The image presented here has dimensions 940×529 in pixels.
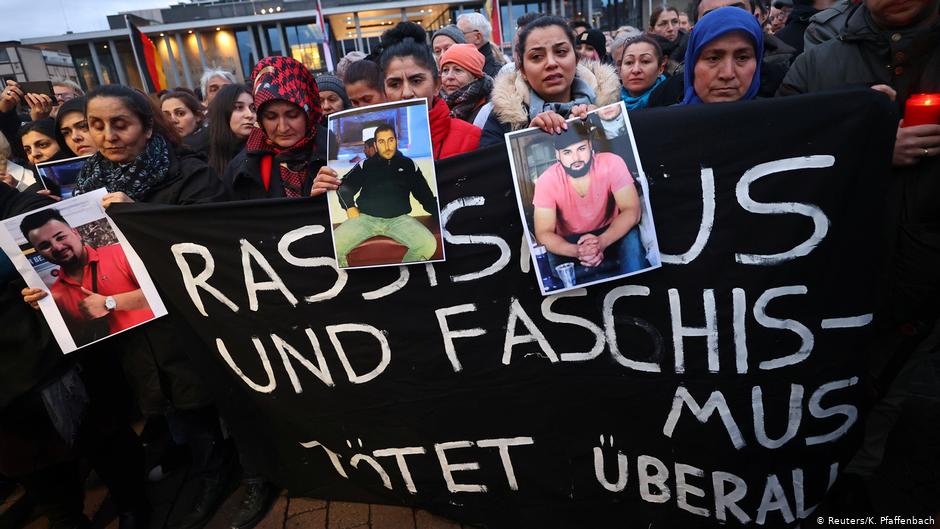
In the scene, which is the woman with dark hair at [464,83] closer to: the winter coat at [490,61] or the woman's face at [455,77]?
the woman's face at [455,77]

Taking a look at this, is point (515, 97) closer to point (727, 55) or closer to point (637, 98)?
point (727, 55)

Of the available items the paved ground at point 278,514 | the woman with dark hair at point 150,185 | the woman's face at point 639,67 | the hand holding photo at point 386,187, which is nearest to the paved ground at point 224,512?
the paved ground at point 278,514

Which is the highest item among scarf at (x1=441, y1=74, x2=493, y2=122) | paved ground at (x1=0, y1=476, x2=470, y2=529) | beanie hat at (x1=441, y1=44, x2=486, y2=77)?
beanie hat at (x1=441, y1=44, x2=486, y2=77)

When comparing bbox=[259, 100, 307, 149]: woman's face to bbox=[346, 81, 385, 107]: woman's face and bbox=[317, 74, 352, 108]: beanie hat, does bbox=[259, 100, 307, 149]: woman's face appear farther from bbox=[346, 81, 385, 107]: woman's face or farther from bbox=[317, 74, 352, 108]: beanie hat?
bbox=[317, 74, 352, 108]: beanie hat

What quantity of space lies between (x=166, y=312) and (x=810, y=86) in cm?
269

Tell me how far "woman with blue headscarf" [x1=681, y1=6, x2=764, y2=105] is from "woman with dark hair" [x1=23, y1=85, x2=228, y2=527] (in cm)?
200

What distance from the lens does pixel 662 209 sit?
1572 mm

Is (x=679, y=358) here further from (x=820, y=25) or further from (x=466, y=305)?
(x=820, y=25)

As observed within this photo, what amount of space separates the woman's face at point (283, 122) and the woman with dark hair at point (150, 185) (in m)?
0.34

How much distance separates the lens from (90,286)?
2.05 m

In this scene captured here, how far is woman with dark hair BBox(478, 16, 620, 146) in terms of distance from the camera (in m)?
2.06

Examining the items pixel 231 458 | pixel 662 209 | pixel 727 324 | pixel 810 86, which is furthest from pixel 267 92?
pixel 810 86

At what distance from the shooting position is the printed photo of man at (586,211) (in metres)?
1.51

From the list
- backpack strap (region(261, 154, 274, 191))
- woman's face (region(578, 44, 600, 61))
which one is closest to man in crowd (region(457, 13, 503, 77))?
woman's face (region(578, 44, 600, 61))
